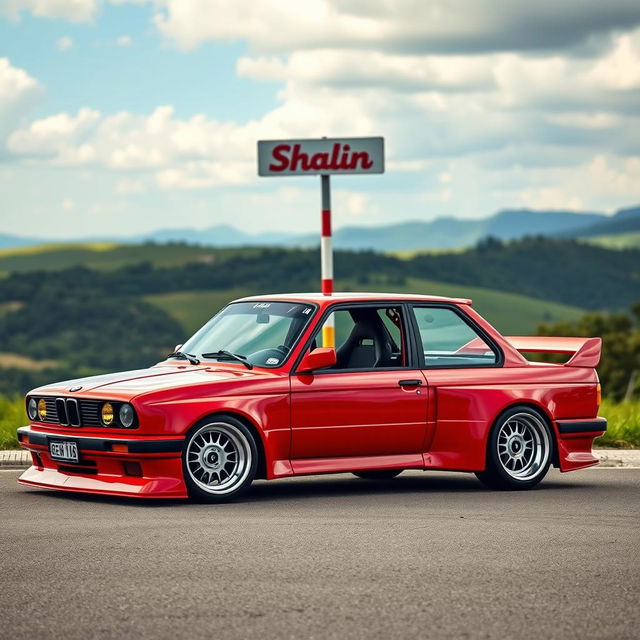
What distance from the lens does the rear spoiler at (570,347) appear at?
11.8 m

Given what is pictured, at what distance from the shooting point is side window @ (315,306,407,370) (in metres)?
11.1

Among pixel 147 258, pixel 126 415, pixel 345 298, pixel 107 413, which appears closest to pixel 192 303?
pixel 147 258

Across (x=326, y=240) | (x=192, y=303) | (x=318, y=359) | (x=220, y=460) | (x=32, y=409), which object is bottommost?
(x=220, y=460)

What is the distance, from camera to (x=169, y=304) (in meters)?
156

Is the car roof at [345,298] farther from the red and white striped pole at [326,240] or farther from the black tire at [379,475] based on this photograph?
the red and white striped pole at [326,240]

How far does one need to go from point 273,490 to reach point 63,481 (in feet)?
5.61

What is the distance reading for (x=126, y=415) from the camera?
32.7ft

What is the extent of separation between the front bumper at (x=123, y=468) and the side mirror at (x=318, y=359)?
47.1 inches

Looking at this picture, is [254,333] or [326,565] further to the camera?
[254,333]

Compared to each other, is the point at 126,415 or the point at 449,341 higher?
the point at 449,341

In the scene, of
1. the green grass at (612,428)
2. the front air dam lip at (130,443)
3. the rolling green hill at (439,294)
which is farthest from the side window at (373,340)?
the rolling green hill at (439,294)

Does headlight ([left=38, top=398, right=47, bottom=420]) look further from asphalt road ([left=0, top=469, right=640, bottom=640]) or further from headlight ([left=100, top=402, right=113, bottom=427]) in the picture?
headlight ([left=100, top=402, right=113, bottom=427])

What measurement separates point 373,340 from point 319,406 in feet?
3.19

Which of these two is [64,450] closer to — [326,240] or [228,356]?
[228,356]
